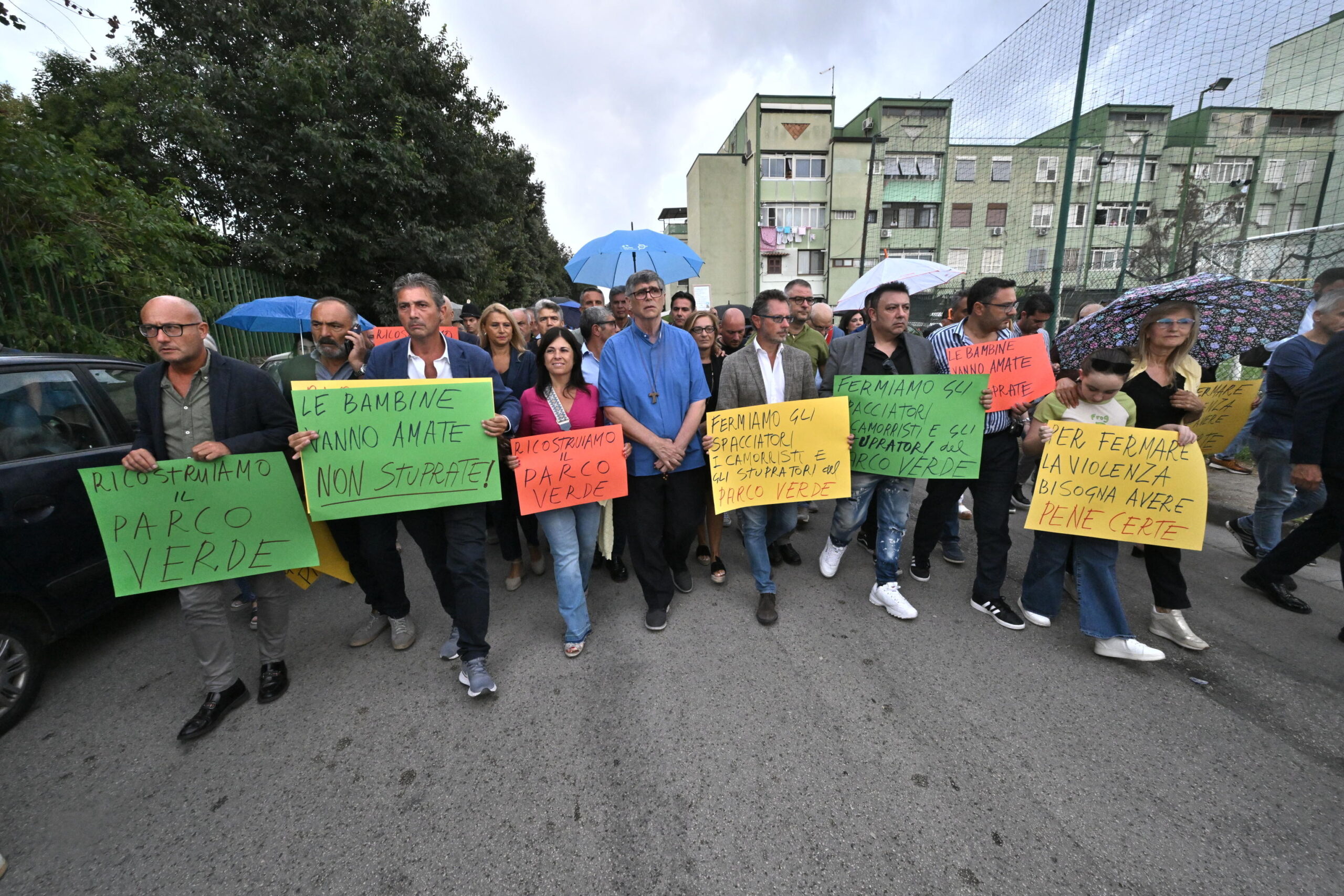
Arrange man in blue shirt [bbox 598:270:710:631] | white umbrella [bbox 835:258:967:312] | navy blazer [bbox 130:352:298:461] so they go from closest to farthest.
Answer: navy blazer [bbox 130:352:298:461], man in blue shirt [bbox 598:270:710:631], white umbrella [bbox 835:258:967:312]

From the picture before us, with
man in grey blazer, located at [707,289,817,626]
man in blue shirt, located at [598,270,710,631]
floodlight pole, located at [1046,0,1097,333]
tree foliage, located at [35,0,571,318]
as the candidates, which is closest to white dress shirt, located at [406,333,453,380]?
man in blue shirt, located at [598,270,710,631]

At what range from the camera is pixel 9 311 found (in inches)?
174

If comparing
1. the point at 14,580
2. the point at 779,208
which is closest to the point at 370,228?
the point at 14,580

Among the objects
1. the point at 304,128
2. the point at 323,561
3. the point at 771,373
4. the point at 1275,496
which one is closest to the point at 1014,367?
the point at 771,373

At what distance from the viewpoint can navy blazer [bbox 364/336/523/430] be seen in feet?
8.54

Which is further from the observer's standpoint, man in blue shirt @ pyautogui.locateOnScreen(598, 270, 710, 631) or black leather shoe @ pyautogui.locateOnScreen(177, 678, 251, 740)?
man in blue shirt @ pyautogui.locateOnScreen(598, 270, 710, 631)

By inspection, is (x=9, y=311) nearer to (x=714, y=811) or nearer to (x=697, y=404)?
(x=697, y=404)

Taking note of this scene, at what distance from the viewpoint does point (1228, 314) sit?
3760 mm

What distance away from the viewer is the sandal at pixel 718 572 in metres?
3.62

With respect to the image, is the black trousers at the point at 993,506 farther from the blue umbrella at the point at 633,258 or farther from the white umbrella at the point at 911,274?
the white umbrella at the point at 911,274

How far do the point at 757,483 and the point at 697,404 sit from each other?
62cm

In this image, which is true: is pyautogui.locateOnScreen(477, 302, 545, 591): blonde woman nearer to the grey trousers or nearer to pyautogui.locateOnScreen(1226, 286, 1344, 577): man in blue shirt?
the grey trousers

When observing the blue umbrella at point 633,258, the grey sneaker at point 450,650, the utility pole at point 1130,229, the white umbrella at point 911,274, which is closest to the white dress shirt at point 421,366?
the grey sneaker at point 450,650

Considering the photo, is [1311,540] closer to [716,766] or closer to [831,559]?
[831,559]
